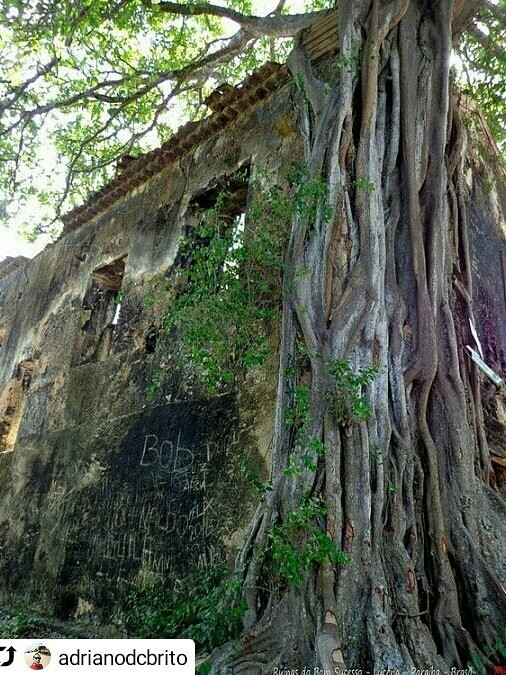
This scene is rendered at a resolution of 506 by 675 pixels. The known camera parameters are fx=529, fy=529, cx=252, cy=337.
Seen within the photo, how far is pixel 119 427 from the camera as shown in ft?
16.3

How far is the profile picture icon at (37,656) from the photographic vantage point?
1985mm

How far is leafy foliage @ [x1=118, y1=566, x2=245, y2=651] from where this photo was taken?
2.66 metres

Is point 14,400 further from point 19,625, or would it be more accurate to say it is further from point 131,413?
point 19,625

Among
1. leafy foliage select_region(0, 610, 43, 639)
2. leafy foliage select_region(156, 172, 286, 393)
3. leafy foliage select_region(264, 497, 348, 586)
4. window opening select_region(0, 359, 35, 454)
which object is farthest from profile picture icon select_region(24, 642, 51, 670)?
window opening select_region(0, 359, 35, 454)

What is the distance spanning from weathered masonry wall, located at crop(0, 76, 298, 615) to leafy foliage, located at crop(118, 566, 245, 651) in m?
0.14

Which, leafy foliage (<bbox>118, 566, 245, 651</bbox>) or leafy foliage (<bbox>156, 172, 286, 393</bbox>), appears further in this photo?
leafy foliage (<bbox>156, 172, 286, 393</bbox>)

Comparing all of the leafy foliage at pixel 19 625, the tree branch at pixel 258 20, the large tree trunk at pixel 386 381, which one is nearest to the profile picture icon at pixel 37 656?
the large tree trunk at pixel 386 381

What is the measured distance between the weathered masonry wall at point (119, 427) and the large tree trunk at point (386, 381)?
92 centimetres

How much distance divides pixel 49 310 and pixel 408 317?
553 centimetres

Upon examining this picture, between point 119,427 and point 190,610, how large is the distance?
84.2 inches

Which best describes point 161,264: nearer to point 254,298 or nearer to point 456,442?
point 254,298

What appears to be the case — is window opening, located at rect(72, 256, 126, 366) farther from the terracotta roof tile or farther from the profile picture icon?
the profile picture icon

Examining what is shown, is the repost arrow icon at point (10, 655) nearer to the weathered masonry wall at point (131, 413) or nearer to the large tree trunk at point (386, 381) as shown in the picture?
the large tree trunk at point (386, 381)

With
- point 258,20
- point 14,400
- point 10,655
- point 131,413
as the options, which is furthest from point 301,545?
point 14,400
